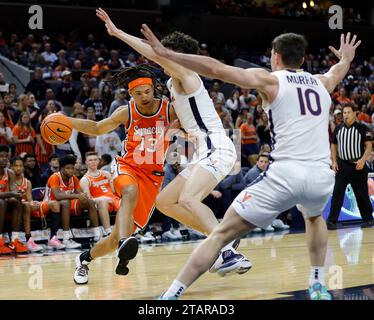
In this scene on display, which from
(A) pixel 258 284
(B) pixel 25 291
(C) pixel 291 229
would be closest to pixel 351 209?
(C) pixel 291 229

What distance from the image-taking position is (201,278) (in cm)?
712

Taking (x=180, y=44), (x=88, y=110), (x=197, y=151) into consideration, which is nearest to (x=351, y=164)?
(x=88, y=110)

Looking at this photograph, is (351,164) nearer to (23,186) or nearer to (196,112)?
(23,186)

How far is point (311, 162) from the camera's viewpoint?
489cm

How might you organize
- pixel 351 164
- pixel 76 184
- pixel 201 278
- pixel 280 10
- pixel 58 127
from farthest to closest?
pixel 280 10 < pixel 351 164 < pixel 76 184 < pixel 201 278 < pixel 58 127

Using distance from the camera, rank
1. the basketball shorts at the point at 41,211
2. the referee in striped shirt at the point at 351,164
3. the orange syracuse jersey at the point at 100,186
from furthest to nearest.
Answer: the referee in striped shirt at the point at 351,164 < the orange syracuse jersey at the point at 100,186 < the basketball shorts at the point at 41,211

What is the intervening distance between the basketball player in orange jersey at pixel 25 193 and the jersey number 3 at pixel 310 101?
20.5 ft

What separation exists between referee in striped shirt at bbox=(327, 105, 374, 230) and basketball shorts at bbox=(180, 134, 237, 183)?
6.46 meters

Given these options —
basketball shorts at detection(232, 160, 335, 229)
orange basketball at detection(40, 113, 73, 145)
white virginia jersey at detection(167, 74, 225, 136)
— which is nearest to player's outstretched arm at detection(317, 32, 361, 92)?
basketball shorts at detection(232, 160, 335, 229)

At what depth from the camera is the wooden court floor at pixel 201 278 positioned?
607 cm

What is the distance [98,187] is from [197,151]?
4.96 metres

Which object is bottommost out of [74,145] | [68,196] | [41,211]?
[41,211]

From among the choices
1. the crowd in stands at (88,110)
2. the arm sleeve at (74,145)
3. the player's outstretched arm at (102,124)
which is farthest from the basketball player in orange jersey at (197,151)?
the arm sleeve at (74,145)

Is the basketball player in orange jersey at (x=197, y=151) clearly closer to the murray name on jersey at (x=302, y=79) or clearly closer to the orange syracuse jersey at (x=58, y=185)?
the murray name on jersey at (x=302, y=79)
